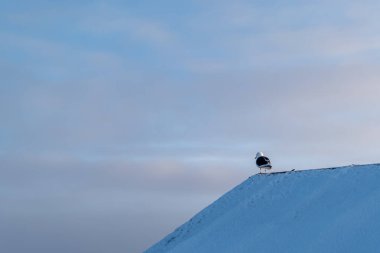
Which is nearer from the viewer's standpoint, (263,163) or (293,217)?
(293,217)

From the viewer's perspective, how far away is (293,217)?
3109 cm

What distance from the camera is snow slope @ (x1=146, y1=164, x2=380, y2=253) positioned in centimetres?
2873

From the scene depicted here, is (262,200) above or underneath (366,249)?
above

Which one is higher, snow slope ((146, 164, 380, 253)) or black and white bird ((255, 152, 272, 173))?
black and white bird ((255, 152, 272, 173))

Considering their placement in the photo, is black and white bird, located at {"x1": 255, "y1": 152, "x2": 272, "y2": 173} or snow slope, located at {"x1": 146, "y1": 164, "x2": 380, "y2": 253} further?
black and white bird, located at {"x1": 255, "y1": 152, "x2": 272, "y2": 173}

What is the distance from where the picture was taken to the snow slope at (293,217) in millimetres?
28734

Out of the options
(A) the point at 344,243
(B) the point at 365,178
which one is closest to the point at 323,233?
(A) the point at 344,243

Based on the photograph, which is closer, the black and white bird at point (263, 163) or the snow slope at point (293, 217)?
the snow slope at point (293, 217)

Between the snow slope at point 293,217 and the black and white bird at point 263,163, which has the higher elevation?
the black and white bird at point 263,163

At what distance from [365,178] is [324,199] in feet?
5.37

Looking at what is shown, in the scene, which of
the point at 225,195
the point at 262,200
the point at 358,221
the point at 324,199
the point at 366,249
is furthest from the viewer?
the point at 225,195

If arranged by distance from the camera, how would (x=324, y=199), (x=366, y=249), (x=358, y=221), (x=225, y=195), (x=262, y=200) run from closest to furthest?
(x=366, y=249)
(x=358, y=221)
(x=324, y=199)
(x=262, y=200)
(x=225, y=195)

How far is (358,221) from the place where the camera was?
1144 inches

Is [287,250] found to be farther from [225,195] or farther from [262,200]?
[225,195]
